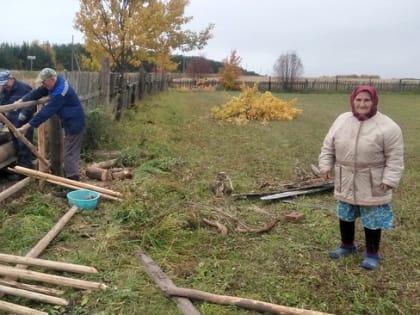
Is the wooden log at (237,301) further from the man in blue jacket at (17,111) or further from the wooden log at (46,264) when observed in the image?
the man in blue jacket at (17,111)

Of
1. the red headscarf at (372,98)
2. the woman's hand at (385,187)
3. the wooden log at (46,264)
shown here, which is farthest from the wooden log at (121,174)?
the woman's hand at (385,187)

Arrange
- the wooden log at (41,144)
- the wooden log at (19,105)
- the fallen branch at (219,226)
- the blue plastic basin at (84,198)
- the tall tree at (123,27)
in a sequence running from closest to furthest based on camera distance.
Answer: the fallen branch at (219,226) < the wooden log at (19,105) < the blue plastic basin at (84,198) < the wooden log at (41,144) < the tall tree at (123,27)

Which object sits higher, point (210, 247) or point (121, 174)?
point (121, 174)

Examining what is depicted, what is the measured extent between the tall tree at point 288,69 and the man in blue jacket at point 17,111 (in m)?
43.0

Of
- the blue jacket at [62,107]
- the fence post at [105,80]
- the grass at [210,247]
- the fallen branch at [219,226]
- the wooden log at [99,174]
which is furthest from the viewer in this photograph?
the fence post at [105,80]

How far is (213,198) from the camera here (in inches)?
250

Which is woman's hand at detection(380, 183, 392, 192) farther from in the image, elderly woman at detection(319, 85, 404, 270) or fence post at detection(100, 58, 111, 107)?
fence post at detection(100, 58, 111, 107)

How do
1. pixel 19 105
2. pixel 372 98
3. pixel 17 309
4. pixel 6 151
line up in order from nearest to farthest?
A: pixel 17 309 < pixel 372 98 < pixel 19 105 < pixel 6 151

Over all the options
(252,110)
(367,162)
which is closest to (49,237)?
(367,162)

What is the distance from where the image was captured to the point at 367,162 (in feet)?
13.5

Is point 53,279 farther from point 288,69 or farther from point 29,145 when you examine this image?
point 288,69

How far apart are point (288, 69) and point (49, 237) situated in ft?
156

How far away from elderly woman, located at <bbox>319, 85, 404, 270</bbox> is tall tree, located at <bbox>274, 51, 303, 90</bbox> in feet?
147

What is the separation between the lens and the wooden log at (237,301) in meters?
3.34
